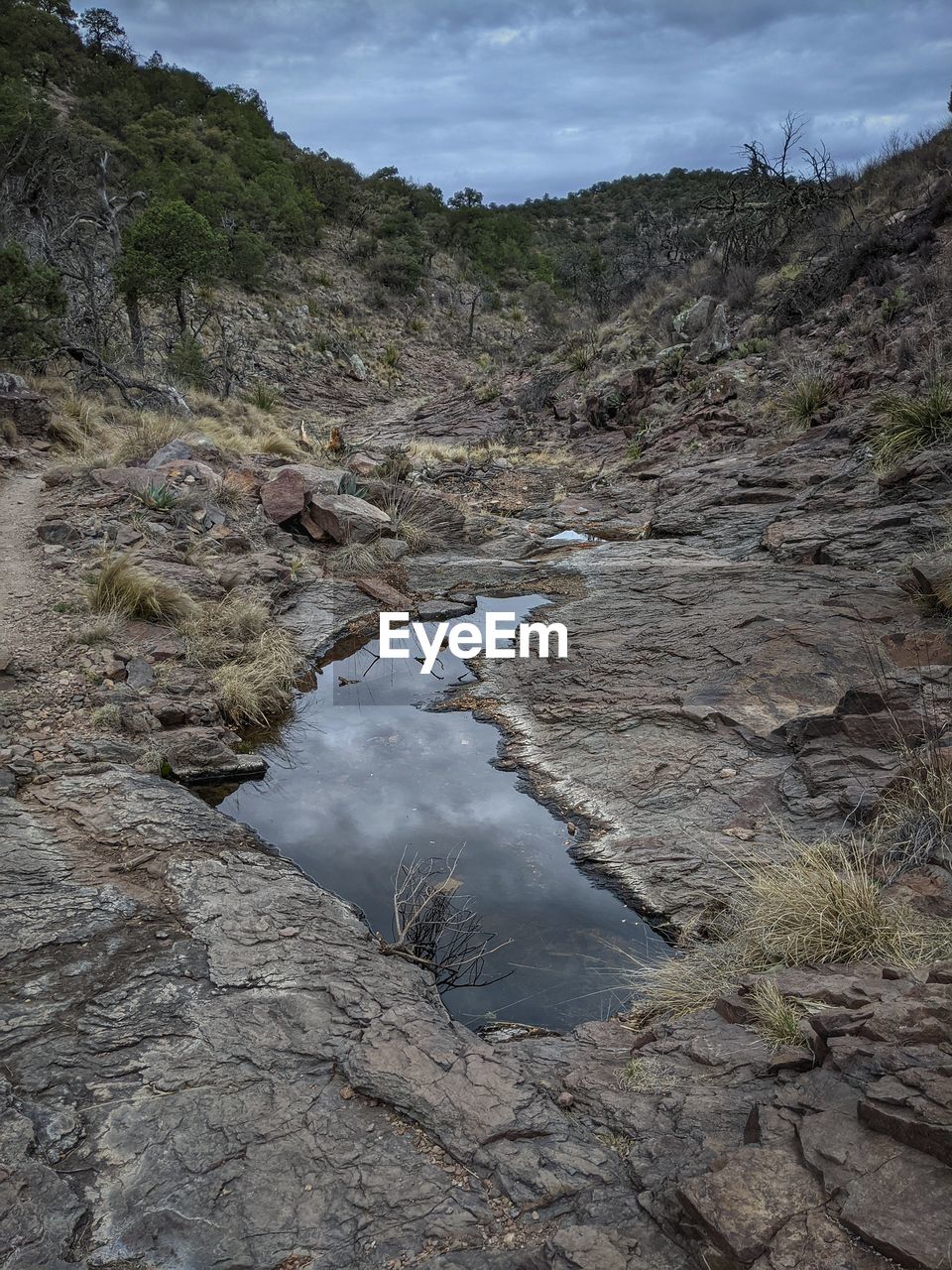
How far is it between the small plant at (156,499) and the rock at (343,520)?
2.06 m

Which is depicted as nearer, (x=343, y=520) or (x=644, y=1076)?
(x=644, y=1076)

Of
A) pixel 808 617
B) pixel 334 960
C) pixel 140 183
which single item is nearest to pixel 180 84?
pixel 140 183

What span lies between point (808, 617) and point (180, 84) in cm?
3768

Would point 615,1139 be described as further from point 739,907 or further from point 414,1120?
point 739,907

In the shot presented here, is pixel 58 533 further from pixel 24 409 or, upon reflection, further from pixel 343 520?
pixel 24 409

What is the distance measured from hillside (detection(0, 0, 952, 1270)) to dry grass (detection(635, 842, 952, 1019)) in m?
0.02

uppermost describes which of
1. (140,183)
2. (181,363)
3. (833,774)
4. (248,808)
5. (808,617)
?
(140,183)

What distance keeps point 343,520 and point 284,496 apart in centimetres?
90

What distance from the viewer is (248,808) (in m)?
5.74

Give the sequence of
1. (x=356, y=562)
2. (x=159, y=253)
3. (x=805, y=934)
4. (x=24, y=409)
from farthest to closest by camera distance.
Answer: (x=159, y=253)
(x=24, y=409)
(x=356, y=562)
(x=805, y=934)

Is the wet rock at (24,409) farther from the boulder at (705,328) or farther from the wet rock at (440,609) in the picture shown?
the boulder at (705,328)

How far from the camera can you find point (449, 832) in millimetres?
5566

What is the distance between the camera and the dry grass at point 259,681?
696 cm

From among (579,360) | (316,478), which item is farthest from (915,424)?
(579,360)
